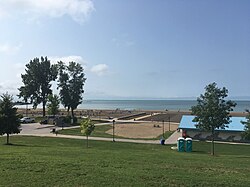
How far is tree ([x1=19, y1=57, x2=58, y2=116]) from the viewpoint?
7481cm

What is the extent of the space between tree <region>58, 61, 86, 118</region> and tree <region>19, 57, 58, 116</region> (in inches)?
119

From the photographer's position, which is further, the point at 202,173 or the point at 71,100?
the point at 71,100

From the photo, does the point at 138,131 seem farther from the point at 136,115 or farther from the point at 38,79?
the point at 136,115

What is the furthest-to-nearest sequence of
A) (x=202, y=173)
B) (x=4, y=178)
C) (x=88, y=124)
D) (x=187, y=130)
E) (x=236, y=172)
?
(x=187, y=130)
(x=88, y=124)
(x=236, y=172)
(x=202, y=173)
(x=4, y=178)

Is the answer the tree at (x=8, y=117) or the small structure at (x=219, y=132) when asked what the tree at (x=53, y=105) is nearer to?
the small structure at (x=219, y=132)

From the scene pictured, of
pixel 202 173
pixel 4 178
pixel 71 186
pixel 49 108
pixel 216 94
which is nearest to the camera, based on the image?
pixel 71 186

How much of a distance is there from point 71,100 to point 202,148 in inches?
1646

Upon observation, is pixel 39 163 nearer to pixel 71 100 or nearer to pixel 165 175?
pixel 165 175

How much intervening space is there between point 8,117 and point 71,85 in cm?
4128

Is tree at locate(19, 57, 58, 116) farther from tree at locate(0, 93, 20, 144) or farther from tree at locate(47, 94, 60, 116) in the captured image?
tree at locate(0, 93, 20, 144)

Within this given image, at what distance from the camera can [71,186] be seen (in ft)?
32.0

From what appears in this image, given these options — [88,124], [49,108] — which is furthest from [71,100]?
[88,124]

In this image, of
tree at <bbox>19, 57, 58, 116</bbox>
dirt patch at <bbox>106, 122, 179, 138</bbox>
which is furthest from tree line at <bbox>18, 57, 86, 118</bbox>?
dirt patch at <bbox>106, 122, 179, 138</bbox>

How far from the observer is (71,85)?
7238 cm
